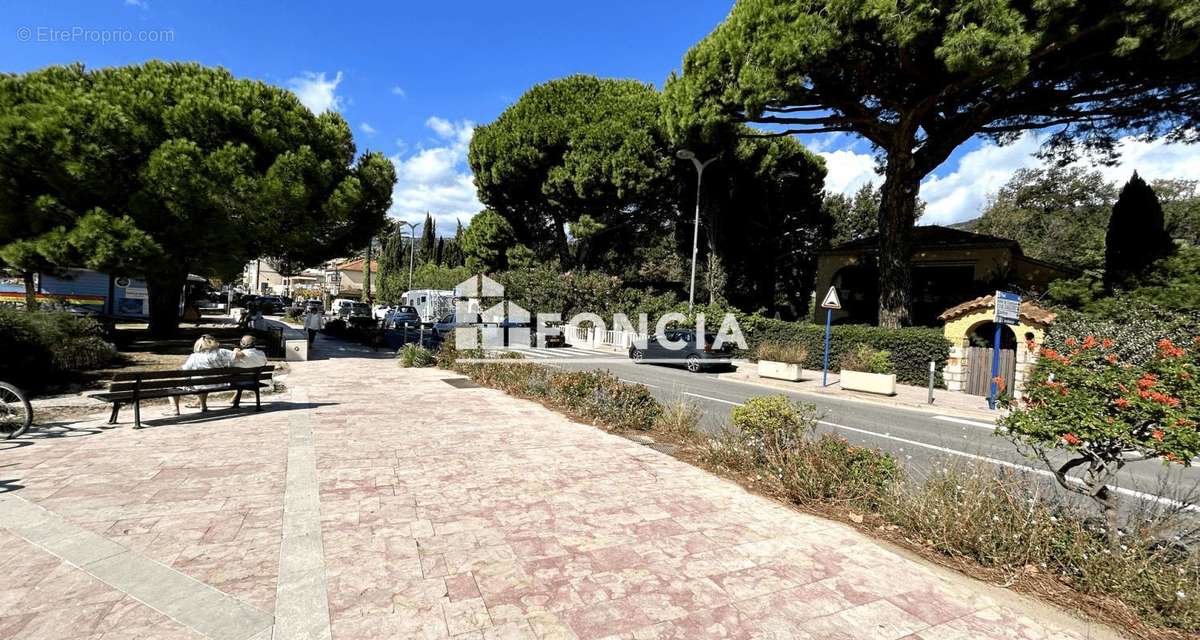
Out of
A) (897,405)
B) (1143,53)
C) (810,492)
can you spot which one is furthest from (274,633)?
(1143,53)

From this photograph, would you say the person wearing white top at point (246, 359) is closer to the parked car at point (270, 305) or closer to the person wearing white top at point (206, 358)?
the person wearing white top at point (206, 358)

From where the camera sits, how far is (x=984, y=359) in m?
14.4

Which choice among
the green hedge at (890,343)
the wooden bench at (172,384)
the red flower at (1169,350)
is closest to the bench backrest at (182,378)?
the wooden bench at (172,384)

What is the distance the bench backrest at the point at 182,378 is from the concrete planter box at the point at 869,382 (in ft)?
45.5

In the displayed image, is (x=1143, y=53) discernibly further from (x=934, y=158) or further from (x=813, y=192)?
(x=813, y=192)

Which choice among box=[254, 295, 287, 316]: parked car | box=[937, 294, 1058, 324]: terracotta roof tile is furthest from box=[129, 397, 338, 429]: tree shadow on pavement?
box=[254, 295, 287, 316]: parked car

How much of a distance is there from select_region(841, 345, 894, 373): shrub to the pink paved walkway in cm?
1079

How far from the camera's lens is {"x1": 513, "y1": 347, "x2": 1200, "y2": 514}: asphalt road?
5.51m

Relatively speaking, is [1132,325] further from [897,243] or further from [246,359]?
[246,359]

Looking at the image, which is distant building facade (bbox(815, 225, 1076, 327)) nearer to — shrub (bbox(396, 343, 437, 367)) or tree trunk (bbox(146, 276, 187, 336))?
shrub (bbox(396, 343, 437, 367))

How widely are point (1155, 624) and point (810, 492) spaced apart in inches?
85.7

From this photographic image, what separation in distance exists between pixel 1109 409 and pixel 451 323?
24919mm

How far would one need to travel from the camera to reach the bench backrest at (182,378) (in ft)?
21.8

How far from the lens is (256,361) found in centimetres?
833
